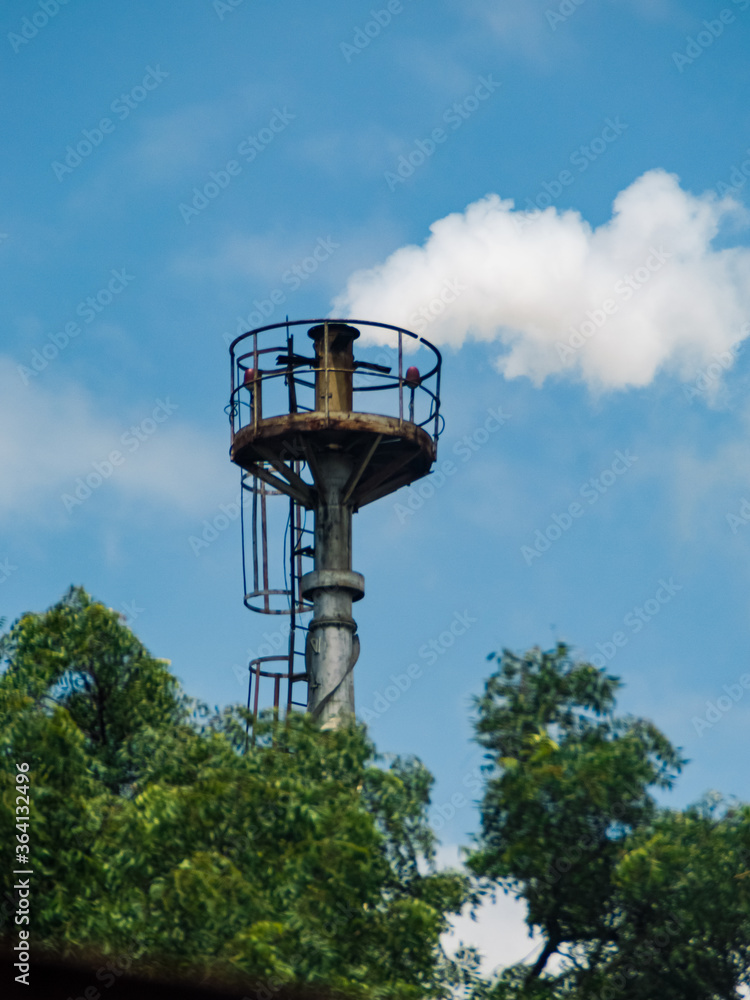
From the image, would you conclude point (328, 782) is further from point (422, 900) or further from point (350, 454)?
point (350, 454)

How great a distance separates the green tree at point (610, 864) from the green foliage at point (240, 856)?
1.23 meters

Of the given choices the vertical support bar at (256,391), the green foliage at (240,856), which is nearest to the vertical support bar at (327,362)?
the vertical support bar at (256,391)

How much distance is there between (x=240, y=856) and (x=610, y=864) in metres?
5.49

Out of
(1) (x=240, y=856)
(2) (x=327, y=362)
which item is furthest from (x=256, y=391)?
(1) (x=240, y=856)

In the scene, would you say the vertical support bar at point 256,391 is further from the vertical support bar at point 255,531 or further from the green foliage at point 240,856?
the green foliage at point 240,856

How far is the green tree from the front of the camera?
18.0 metres

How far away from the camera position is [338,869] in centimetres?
1695

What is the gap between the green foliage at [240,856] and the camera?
15844 mm

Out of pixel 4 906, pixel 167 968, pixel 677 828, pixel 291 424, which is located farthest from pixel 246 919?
pixel 291 424

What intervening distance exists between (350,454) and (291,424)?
4.81 feet

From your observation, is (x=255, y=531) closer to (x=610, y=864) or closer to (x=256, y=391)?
(x=256, y=391)

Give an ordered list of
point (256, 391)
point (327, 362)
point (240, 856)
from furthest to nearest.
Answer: point (256, 391), point (327, 362), point (240, 856)

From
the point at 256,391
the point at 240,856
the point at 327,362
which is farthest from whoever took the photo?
the point at 256,391

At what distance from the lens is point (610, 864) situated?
18.8 metres
